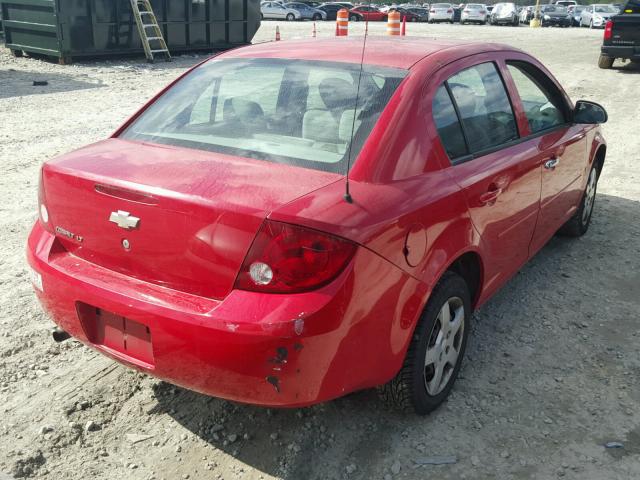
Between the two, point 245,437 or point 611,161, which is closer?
point 245,437

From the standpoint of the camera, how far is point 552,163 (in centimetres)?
414

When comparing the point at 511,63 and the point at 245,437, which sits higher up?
the point at 511,63

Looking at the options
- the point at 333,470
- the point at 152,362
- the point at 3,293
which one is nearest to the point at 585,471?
the point at 333,470

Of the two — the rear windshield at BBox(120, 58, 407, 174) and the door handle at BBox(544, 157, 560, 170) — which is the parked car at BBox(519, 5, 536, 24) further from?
the rear windshield at BBox(120, 58, 407, 174)

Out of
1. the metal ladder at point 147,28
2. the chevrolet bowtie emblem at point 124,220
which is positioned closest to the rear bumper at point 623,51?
the metal ladder at point 147,28

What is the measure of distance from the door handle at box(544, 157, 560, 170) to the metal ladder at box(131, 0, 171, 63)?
1473 cm

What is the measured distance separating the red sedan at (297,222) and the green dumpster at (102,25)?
13.8m

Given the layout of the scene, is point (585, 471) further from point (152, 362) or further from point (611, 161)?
point (611, 161)

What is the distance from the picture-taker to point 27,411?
10.1 feet

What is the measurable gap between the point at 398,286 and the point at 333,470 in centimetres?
83

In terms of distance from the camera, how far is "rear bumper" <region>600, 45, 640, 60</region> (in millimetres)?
15805

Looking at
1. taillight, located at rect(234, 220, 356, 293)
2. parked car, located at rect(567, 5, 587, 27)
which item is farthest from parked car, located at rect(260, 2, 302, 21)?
taillight, located at rect(234, 220, 356, 293)

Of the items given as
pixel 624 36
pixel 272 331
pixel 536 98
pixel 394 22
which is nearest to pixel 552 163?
pixel 536 98

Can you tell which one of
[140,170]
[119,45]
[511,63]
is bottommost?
[119,45]
